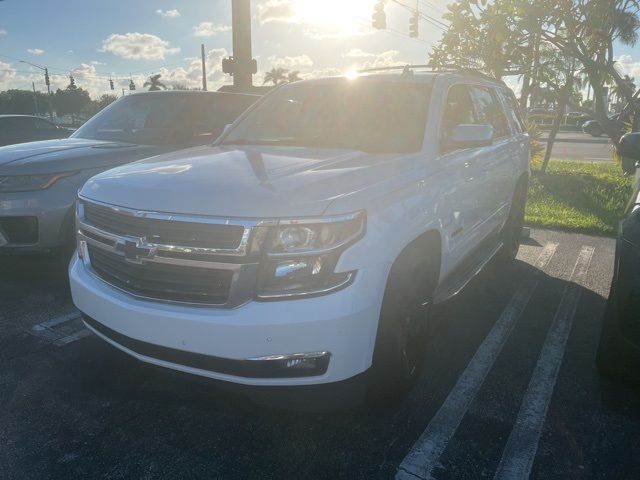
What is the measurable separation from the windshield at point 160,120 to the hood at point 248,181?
2511 mm

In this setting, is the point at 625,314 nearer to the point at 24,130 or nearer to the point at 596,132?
the point at 24,130

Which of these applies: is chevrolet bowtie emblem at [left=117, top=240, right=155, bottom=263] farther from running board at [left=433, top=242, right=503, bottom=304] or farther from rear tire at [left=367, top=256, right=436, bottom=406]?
running board at [left=433, top=242, right=503, bottom=304]

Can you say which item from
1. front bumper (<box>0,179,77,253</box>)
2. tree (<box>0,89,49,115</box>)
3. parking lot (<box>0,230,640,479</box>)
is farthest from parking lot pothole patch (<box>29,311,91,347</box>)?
tree (<box>0,89,49,115</box>)

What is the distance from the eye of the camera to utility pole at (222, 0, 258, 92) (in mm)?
10234

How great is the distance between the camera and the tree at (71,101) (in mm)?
83250

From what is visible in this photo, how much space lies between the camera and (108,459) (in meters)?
2.51

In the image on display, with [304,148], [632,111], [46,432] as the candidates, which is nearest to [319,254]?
[304,148]

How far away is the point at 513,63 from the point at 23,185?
974 centimetres

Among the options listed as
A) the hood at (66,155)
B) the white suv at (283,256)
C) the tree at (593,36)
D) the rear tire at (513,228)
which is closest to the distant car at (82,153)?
the hood at (66,155)

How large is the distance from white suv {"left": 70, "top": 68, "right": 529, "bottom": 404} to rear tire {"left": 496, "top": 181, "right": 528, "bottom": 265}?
91.2 inches

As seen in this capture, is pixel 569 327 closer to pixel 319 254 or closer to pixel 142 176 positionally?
pixel 319 254

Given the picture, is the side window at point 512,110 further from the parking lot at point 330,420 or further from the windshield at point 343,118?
the parking lot at point 330,420

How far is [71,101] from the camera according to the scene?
3265 inches

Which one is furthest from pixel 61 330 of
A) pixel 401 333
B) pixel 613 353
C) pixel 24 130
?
pixel 24 130
